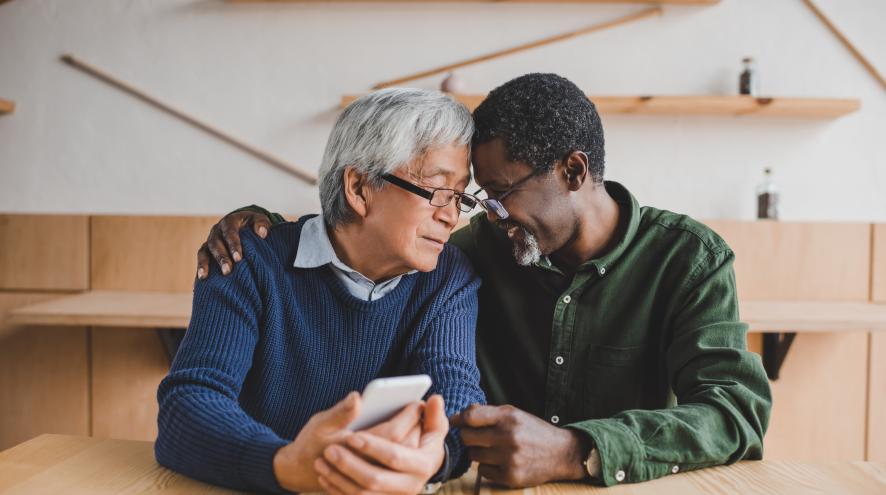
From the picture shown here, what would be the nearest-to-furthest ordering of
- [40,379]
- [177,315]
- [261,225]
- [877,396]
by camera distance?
[261,225] < [177,315] < [877,396] < [40,379]

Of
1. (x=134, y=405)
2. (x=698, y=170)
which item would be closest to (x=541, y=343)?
(x=698, y=170)

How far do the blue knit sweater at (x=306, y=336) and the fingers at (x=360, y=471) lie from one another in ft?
1.03

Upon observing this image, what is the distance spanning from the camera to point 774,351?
9.18ft

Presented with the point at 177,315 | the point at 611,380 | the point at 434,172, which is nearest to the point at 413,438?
the point at 434,172

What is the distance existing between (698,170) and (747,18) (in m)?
0.72

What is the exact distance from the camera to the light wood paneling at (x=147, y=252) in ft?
9.78

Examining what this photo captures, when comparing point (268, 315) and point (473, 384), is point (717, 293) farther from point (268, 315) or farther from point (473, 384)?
point (268, 315)

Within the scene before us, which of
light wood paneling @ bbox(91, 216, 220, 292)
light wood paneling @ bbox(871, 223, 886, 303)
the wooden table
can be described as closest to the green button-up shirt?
the wooden table

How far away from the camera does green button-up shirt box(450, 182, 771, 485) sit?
125 cm

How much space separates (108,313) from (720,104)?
8.51ft

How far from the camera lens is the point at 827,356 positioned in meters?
2.91

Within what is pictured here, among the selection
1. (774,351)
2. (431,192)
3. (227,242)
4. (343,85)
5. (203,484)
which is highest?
(343,85)

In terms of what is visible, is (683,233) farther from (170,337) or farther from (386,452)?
(170,337)

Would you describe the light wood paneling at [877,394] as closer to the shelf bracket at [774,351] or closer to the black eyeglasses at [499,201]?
the shelf bracket at [774,351]
